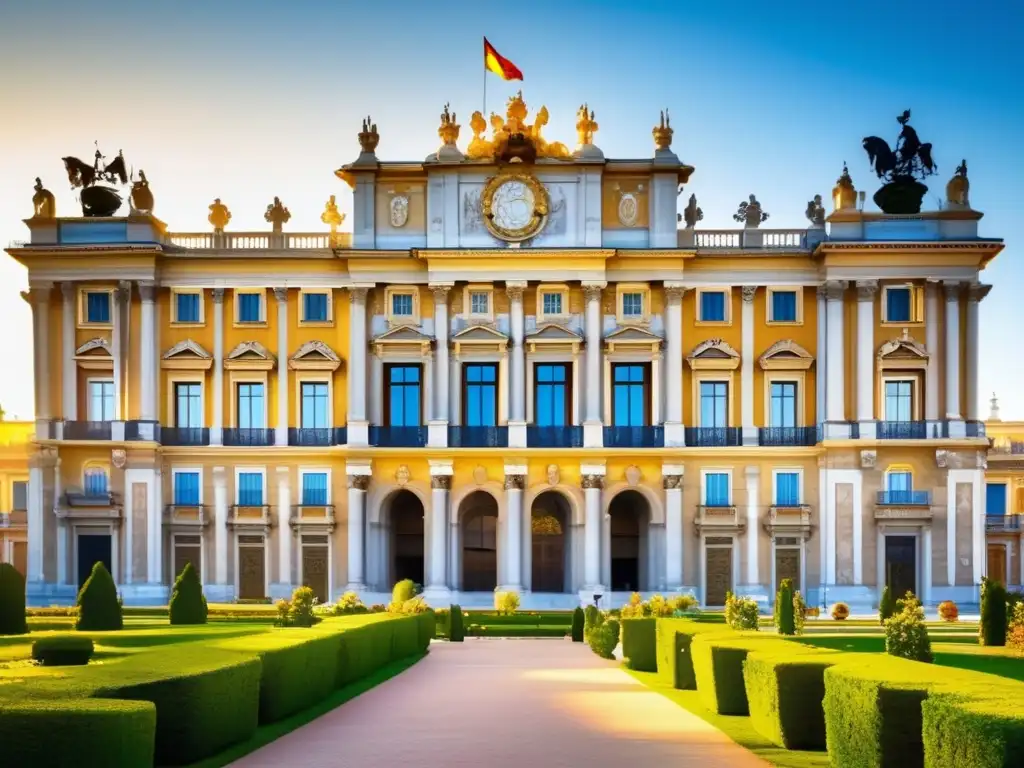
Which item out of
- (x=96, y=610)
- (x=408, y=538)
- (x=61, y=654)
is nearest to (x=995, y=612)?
(x=96, y=610)

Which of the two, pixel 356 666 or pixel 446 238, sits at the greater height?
pixel 446 238

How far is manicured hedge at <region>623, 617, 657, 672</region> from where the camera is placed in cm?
3148

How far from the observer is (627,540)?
193 ft

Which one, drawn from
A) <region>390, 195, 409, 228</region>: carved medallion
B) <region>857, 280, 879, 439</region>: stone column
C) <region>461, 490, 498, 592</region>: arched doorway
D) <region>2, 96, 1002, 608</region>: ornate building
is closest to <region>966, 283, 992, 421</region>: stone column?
<region>2, 96, 1002, 608</region>: ornate building

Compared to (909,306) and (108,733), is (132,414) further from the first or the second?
(108,733)

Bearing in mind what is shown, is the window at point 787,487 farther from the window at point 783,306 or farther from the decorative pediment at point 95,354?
the decorative pediment at point 95,354

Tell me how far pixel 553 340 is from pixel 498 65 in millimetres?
11289

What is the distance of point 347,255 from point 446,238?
4.12m

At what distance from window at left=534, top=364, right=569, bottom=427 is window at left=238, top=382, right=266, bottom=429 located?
454 inches

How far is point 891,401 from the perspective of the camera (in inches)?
2222

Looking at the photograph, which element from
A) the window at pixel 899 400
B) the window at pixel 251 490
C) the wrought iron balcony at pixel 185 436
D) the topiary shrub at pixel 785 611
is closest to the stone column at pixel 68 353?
the wrought iron balcony at pixel 185 436

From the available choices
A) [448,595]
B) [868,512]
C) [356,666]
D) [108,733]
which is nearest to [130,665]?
[108,733]

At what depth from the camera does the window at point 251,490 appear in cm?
5709

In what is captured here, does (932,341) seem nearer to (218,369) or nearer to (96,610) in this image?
(218,369)
